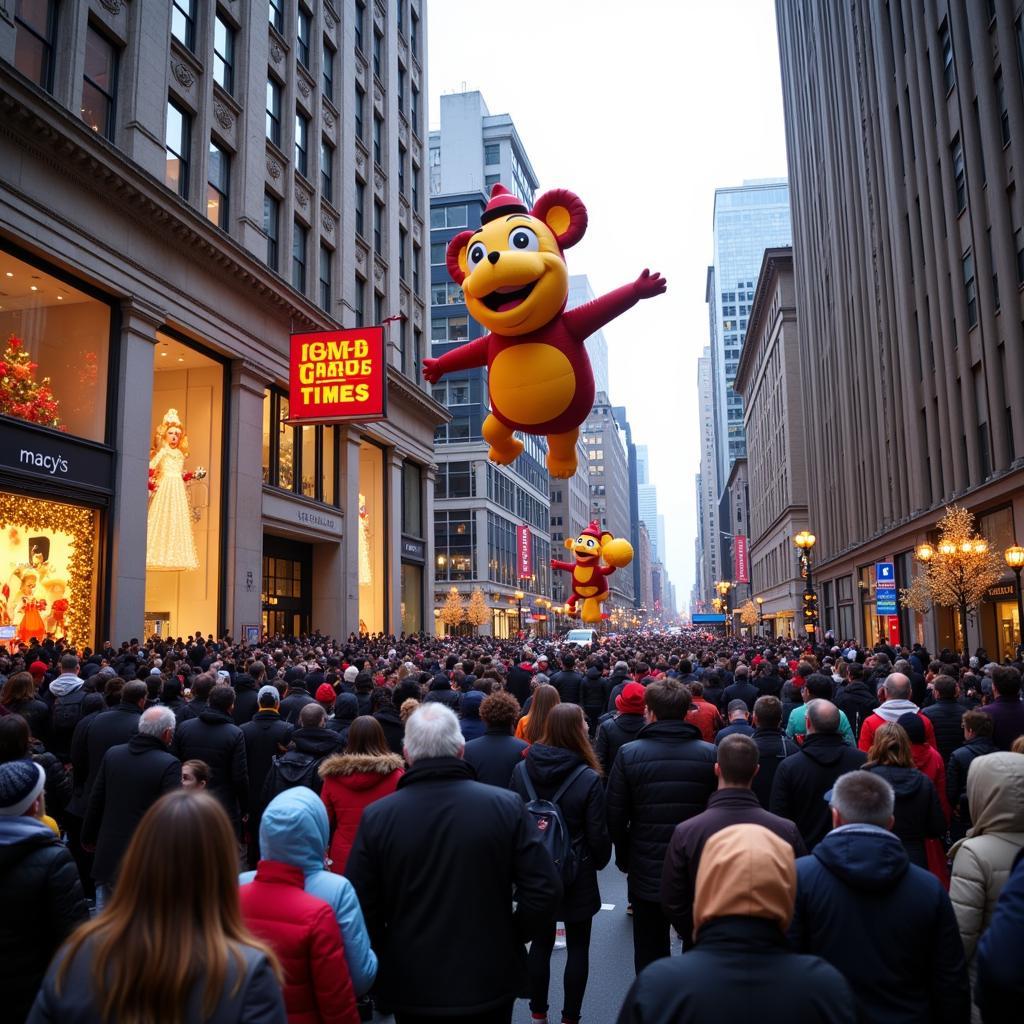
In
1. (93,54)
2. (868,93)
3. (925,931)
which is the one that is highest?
(868,93)

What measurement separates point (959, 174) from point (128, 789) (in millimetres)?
29490

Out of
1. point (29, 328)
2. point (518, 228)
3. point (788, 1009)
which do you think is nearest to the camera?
point (788, 1009)

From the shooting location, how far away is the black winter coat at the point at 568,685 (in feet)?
43.3

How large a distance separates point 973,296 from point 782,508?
147ft

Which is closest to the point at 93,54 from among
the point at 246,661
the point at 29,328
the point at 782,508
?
the point at 29,328

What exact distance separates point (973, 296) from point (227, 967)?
29.4 meters

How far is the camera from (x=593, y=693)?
13648 mm

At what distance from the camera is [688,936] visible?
4730 mm

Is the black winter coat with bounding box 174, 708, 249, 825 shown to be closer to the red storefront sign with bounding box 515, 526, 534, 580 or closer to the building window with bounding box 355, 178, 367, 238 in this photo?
the building window with bounding box 355, 178, 367, 238

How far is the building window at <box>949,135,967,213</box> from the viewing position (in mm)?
26473

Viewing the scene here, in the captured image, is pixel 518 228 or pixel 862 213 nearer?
pixel 518 228

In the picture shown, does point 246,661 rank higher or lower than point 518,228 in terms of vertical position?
lower

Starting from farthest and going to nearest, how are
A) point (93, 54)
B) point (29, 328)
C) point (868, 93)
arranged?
point (868, 93)
point (93, 54)
point (29, 328)

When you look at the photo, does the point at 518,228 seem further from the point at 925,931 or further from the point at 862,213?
the point at 862,213
